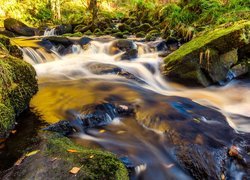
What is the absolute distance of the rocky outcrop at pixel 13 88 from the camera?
13.9ft

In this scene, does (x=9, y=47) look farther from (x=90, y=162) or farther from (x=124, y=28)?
(x=124, y=28)

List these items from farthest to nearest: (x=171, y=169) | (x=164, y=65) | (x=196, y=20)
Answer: (x=196, y=20), (x=164, y=65), (x=171, y=169)

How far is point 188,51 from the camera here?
765cm

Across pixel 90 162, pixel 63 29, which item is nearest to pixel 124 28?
pixel 63 29

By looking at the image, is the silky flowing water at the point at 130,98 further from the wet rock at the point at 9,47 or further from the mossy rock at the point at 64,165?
the wet rock at the point at 9,47

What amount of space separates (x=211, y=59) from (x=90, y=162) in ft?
17.3

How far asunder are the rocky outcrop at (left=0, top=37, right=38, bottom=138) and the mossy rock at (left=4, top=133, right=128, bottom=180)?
107cm

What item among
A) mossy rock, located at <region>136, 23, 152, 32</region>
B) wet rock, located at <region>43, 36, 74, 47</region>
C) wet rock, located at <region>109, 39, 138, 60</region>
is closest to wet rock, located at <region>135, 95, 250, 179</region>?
wet rock, located at <region>109, 39, 138, 60</region>

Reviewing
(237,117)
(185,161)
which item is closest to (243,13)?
(237,117)

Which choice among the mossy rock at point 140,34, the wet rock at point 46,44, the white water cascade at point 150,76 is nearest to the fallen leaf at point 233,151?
the white water cascade at point 150,76

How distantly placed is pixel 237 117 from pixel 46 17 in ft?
Result: 57.2

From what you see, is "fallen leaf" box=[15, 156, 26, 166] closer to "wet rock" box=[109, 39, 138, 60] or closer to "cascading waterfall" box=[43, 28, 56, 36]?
"wet rock" box=[109, 39, 138, 60]

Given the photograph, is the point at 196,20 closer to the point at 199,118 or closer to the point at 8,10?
the point at 199,118

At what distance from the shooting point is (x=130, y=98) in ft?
19.3
